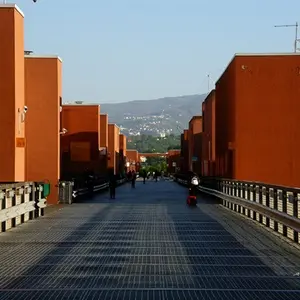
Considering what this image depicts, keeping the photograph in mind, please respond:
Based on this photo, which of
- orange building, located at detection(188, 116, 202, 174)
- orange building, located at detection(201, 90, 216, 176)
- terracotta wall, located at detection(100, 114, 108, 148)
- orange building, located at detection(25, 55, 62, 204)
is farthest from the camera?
orange building, located at detection(188, 116, 202, 174)

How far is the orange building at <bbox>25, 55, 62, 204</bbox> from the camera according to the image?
132ft

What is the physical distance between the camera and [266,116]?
43.4 meters

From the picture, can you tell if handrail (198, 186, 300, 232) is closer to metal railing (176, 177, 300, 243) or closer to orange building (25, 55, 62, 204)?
metal railing (176, 177, 300, 243)

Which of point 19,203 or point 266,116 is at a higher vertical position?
point 266,116

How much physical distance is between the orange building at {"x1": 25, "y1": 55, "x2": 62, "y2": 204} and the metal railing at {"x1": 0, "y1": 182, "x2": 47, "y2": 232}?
43.3ft

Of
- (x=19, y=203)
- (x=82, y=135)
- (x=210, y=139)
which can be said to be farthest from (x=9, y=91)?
(x=210, y=139)

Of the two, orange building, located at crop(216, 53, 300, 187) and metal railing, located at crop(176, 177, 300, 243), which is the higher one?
orange building, located at crop(216, 53, 300, 187)

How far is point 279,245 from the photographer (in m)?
16.8

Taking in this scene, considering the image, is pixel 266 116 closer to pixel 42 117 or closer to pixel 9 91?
pixel 42 117

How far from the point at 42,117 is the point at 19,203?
18.2 meters


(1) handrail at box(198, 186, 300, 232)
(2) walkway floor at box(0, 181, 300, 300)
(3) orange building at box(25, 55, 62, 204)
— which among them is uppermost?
(3) orange building at box(25, 55, 62, 204)

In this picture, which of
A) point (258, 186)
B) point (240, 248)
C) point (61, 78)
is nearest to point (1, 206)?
point (240, 248)

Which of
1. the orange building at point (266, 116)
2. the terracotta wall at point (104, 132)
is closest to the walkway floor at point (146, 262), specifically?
the orange building at point (266, 116)

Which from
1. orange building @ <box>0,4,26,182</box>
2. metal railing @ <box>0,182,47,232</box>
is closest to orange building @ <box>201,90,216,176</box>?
orange building @ <box>0,4,26,182</box>
